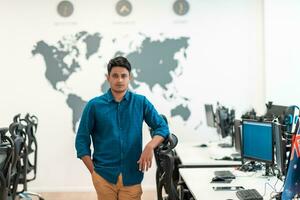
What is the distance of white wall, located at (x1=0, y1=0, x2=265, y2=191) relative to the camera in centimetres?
600

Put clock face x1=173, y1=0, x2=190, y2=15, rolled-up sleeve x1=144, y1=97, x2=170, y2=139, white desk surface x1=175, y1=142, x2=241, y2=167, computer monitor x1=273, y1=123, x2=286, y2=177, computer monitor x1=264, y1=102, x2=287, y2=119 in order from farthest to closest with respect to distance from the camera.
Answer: clock face x1=173, y1=0, x2=190, y2=15 → computer monitor x1=264, y1=102, x2=287, y2=119 → white desk surface x1=175, y1=142, x2=241, y2=167 → computer monitor x1=273, y1=123, x2=286, y2=177 → rolled-up sleeve x1=144, y1=97, x2=170, y2=139

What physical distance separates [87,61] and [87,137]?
350 centimetres

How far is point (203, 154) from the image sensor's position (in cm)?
473

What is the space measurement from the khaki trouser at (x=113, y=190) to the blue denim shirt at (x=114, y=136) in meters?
0.03

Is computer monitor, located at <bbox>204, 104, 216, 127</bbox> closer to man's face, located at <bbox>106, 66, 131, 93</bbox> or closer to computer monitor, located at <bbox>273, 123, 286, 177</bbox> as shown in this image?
computer monitor, located at <bbox>273, 123, 286, 177</bbox>

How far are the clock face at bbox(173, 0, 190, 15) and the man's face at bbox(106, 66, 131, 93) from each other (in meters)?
3.64

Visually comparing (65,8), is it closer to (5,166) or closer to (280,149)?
(5,166)

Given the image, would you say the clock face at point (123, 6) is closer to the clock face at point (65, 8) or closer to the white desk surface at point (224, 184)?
the clock face at point (65, 8)

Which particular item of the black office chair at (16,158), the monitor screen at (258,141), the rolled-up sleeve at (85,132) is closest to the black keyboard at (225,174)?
the monitor screen at (258,141)

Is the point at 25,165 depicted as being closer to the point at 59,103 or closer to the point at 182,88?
the point at 59,103

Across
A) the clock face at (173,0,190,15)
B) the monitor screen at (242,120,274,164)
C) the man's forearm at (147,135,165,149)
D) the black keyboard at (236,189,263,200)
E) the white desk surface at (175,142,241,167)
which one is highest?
the clock face at (173,0,190,15)

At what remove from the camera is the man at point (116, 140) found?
2615 millimetres

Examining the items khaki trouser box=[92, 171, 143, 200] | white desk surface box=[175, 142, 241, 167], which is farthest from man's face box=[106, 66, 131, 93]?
white desk surface box=[175, 142, 241, 167]

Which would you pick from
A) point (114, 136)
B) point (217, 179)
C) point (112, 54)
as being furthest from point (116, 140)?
point (112, 54)
